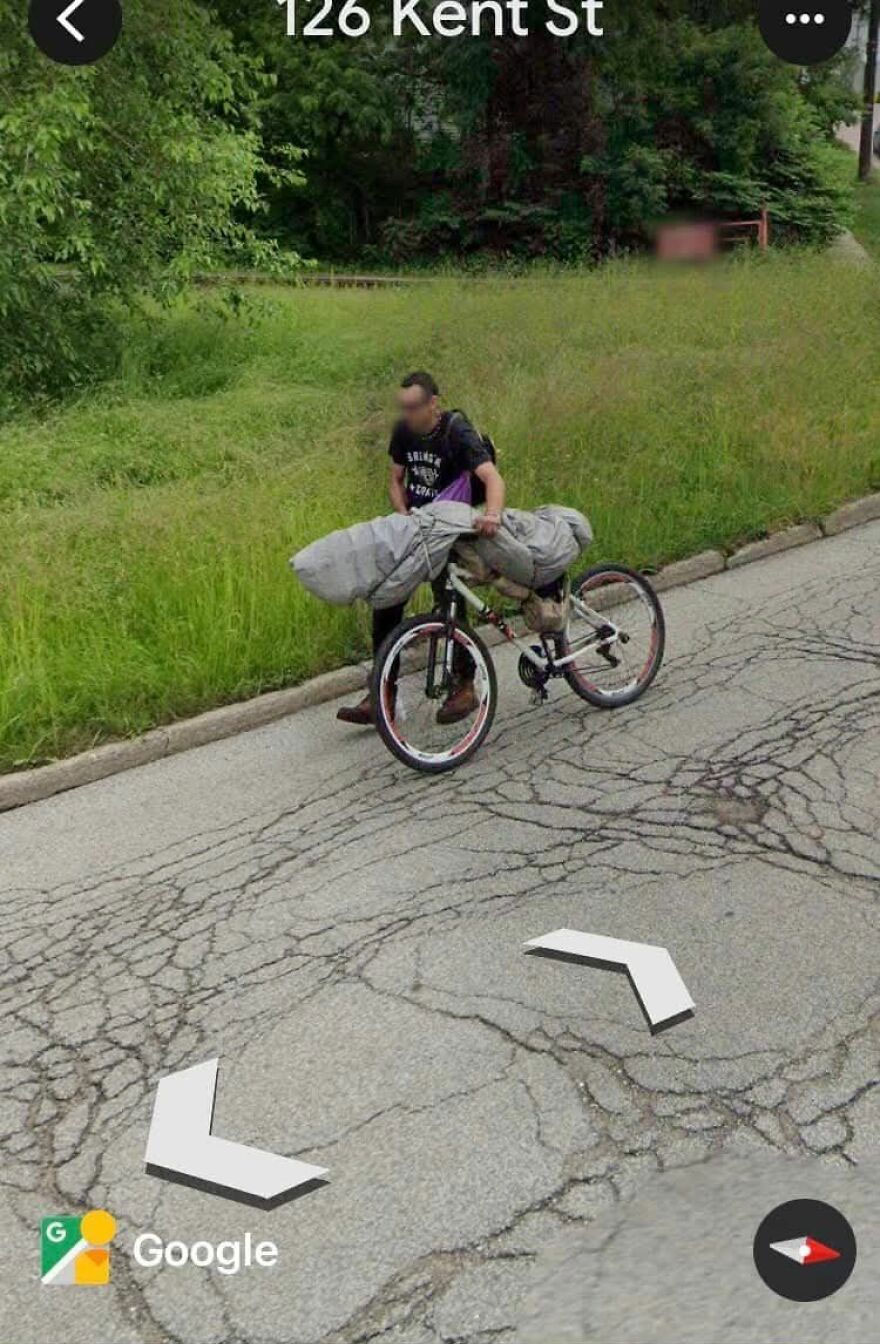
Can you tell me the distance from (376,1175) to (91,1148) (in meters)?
0.83

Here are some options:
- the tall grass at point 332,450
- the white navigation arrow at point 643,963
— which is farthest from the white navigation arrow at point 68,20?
the white navigation arrow at point 643,963

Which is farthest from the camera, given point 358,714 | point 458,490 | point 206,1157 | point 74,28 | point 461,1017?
point 74,28

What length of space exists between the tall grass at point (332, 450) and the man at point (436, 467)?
4.31 feet

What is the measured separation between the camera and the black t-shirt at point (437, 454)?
5.67 meters

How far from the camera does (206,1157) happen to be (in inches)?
127

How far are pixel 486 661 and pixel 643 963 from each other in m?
2.07

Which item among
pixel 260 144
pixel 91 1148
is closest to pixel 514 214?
pixel 260 144

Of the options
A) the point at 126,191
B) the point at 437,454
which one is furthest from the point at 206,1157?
the point at 126,191

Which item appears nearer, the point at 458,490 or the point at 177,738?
the point at 458,490

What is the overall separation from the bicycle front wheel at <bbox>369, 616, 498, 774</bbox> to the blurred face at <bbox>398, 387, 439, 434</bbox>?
93cm

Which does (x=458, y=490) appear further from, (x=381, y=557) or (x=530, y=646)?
(x=530, y=646)

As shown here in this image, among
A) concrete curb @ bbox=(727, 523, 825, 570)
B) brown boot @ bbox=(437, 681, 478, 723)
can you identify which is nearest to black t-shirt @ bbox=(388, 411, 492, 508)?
brown boot @ bbox=(437, 681, 478, 723)

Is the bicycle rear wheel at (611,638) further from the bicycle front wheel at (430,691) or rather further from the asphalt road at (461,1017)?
the bicycle front wheel at (430,691)

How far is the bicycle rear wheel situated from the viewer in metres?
6.14
